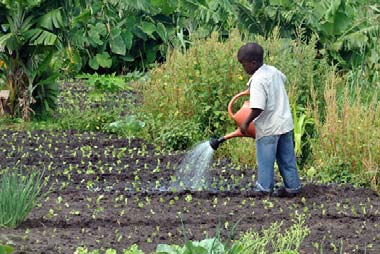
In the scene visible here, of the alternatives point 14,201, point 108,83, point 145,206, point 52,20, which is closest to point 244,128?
point 145,206

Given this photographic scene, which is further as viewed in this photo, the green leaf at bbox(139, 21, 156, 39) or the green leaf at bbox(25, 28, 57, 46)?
the green leaf at bbox(139, 21, 156, 39)

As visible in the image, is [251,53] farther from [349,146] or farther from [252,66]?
[349,146]

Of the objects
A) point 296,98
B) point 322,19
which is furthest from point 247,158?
point 322,19

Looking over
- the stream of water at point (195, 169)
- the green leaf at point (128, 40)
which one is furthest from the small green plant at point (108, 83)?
the stream of water at point (195, 169)

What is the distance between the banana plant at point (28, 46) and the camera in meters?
13.3

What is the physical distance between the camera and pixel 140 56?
19.5 metres

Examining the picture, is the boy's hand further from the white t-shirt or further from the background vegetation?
the background vegetation

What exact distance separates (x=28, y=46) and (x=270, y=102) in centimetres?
588

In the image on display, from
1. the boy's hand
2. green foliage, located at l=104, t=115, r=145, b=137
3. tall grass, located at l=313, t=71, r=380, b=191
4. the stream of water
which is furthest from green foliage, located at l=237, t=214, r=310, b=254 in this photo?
green foliage, located at l=104, t=115, r=145, b=137

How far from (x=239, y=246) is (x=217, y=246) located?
5.2 inches

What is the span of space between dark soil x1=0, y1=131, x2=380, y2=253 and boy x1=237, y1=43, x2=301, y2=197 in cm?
21

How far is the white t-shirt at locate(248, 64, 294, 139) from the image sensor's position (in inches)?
346

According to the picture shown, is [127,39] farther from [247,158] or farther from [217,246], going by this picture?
[217,246]

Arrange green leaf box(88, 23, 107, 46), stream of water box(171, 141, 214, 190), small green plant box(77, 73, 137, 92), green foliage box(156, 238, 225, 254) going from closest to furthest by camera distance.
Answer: green foliage box(156, 238, 225, 254) → stream of water box(171, 141, 214, 190) → small green plant box(77, 73, 137, 92) → green leaf box(88, 23, 107, 46)
